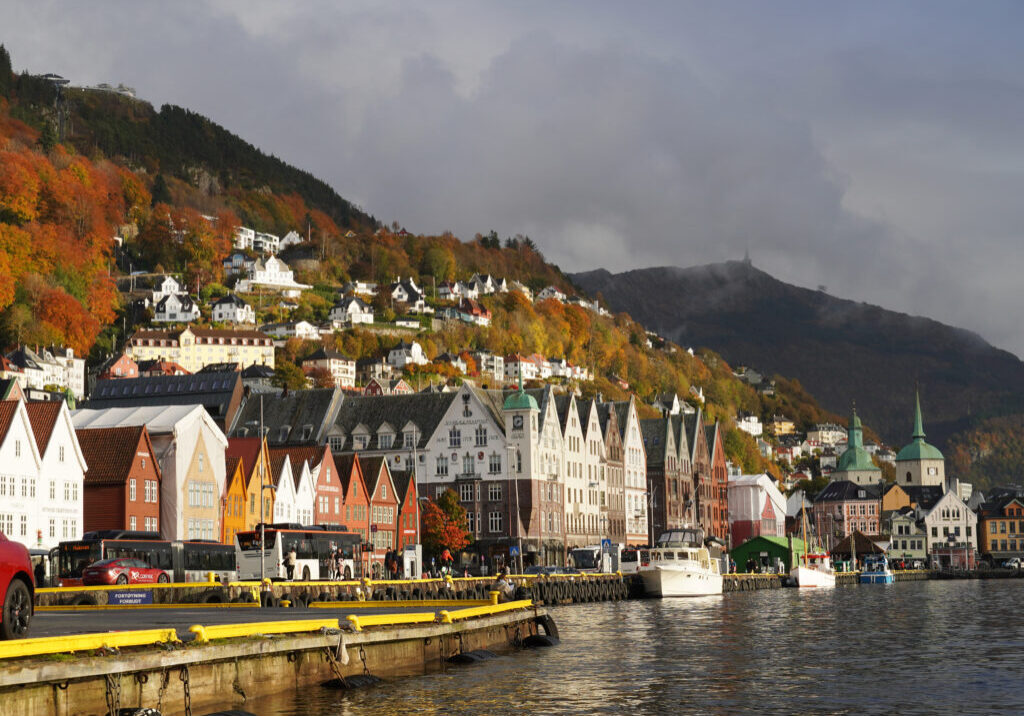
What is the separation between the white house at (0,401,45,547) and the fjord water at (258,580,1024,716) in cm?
3685

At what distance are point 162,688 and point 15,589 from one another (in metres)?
3.61

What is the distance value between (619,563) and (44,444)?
53.2 m

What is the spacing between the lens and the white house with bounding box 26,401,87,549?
306 feet

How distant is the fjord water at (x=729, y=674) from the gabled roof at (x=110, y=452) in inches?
1494

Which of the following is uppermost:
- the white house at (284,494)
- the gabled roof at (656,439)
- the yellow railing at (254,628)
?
the gabled roof at (656,439)

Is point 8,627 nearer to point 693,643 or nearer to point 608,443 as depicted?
point 693,643

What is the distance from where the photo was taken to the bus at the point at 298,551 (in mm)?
87500

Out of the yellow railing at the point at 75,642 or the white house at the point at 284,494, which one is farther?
the white house at the point at 284,494

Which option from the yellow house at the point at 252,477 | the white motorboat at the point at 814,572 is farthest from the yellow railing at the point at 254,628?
the white motorboat at the point at 814,572

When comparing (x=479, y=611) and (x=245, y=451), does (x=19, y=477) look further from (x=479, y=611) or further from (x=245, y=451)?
(x=479, y=611)

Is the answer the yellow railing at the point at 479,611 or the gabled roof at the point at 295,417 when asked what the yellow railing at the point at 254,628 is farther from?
the gabled roof at the point at 295,417

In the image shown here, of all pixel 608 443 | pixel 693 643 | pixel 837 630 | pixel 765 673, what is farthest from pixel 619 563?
pixel 765 673

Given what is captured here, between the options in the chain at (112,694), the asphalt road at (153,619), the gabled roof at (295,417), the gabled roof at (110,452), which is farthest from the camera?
the gabled roof at (295,417)

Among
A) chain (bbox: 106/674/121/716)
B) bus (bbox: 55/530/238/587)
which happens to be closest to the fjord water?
chain (bbox: 106/674/121/716)
